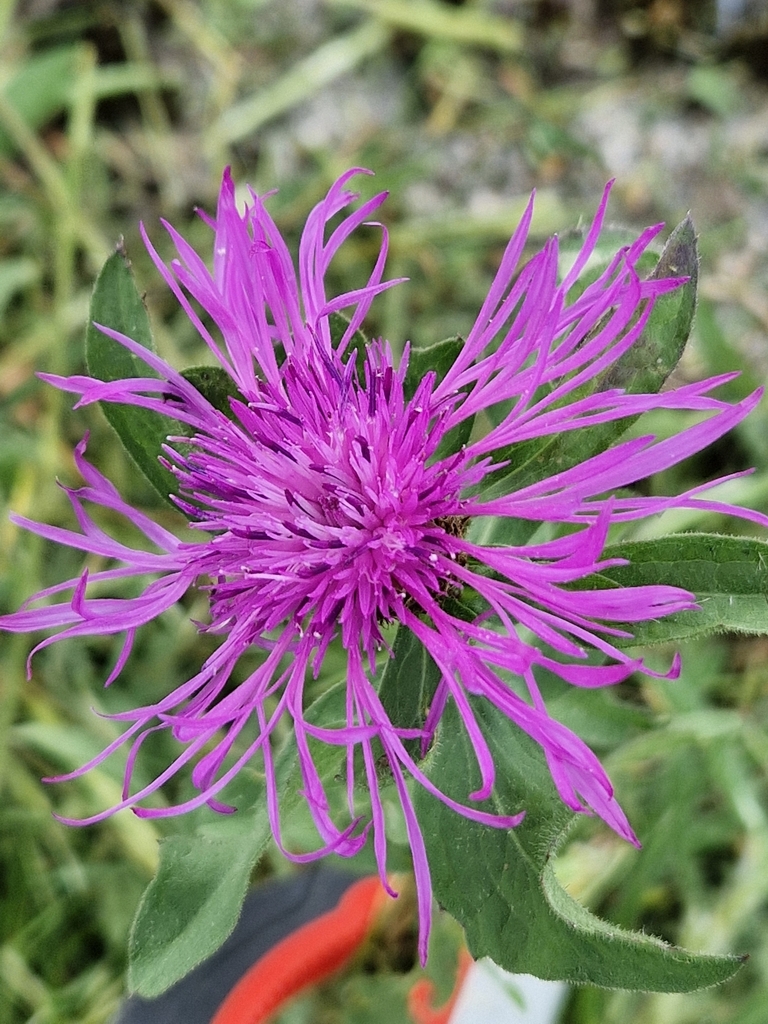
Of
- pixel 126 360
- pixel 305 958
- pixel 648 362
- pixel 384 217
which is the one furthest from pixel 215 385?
pixel 384 217

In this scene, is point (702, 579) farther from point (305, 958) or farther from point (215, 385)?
point (305, 958)

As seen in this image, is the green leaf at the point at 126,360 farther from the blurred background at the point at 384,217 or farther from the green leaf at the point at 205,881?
the blurred background at the point at 384,217

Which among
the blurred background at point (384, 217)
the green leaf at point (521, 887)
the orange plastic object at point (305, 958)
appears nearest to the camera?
the green leaf at point (521, 887)

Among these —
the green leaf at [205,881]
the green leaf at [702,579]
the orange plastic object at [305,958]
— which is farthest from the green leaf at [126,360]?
the orange plastic object at [305,958]

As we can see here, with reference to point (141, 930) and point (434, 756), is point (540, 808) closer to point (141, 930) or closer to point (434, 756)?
point (434, 756)

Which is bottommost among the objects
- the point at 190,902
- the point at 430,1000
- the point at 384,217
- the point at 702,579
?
the point at 430,1000

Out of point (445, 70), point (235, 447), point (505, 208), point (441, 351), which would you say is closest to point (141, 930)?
point (235, 447)

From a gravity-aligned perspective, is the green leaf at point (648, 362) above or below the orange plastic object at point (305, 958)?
above
